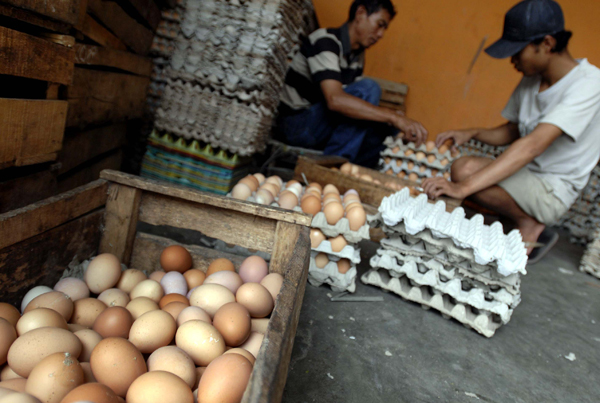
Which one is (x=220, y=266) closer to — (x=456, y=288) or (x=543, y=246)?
(x=456, y=288)

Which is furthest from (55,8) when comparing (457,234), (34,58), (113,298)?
(457,234)

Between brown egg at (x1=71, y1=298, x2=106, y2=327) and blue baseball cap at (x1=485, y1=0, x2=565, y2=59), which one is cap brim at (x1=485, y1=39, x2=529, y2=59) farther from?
brown egg at (x1=71, y1=298, x2=106, y2=327)

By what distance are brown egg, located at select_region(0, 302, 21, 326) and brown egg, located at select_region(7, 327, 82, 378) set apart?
17 cm

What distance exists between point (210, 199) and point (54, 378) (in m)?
0.80

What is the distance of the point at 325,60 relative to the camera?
11.2ft

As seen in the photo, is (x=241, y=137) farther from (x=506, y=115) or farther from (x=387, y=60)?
(x=387, y=60)

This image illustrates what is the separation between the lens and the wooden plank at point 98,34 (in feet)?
6.08

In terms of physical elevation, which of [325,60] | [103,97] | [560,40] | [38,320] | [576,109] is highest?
[560,40]

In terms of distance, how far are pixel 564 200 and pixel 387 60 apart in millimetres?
2994

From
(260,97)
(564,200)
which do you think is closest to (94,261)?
(260,97)

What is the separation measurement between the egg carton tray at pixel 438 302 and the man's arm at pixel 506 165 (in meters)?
0.93

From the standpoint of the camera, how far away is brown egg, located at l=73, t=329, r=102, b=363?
1.07 m

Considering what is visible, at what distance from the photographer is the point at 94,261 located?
145 centimetres

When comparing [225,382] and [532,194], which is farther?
[532,194]
